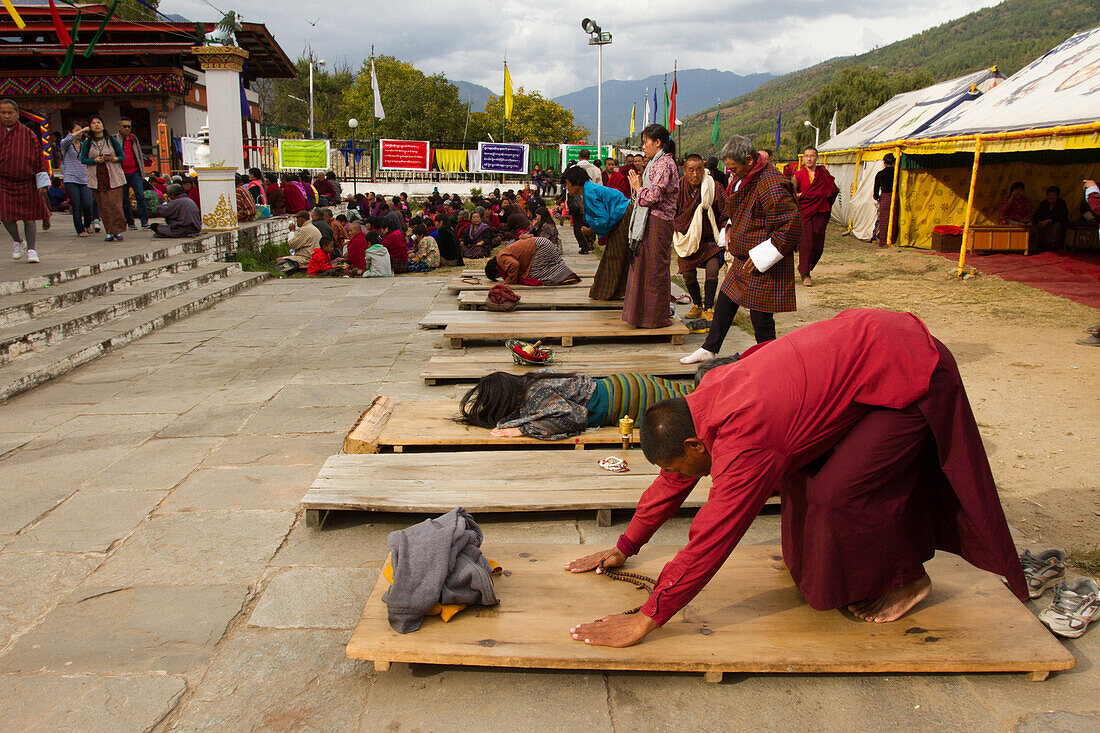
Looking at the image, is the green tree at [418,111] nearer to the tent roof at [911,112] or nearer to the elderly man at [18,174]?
the tent roof at [911,112]

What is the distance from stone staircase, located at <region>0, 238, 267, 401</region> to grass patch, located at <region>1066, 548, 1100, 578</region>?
6309mm

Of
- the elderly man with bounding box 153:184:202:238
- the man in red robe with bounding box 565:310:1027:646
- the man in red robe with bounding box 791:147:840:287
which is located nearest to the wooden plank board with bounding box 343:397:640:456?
the man in red robe with bounding box 565:310:1027:646

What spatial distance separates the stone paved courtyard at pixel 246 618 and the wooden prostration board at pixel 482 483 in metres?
0.16

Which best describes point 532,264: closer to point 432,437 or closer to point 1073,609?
point 432,437

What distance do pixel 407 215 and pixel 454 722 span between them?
14840 mm

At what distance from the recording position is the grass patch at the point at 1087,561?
2.94 metres

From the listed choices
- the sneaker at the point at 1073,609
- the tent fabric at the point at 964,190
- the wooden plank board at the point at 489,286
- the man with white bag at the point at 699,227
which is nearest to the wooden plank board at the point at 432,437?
the sneaker at the point at 1073,609

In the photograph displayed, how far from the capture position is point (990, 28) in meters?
73.4

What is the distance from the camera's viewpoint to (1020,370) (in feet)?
19.0

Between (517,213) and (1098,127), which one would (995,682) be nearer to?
(1098,127)

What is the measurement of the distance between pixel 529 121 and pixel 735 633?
52.2 metres

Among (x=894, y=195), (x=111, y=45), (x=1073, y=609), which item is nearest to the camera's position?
(x=1073, y=609)

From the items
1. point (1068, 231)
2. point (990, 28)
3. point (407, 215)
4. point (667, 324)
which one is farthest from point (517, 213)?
point (990, 28)

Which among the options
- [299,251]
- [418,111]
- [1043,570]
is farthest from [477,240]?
[418,111]
